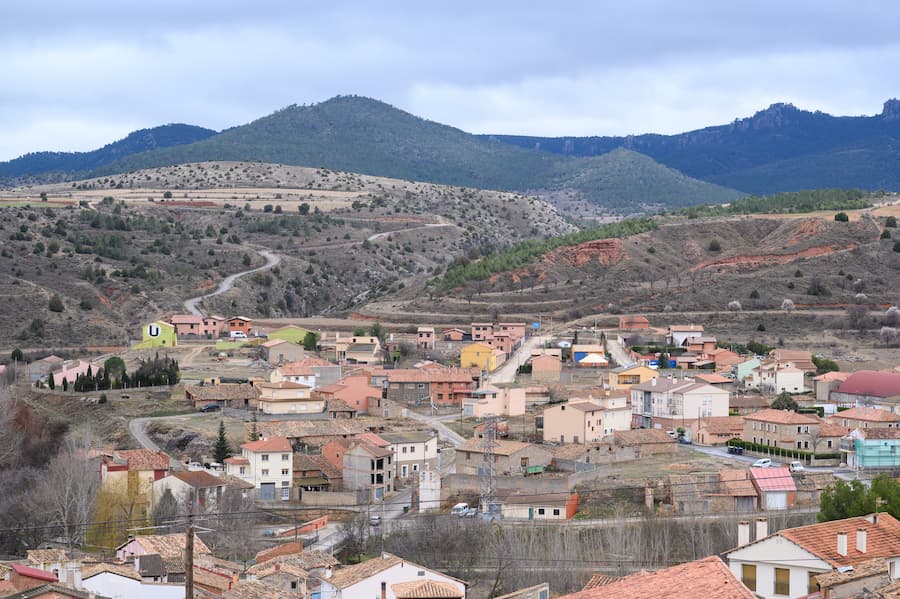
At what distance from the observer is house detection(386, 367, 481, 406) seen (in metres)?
60.5

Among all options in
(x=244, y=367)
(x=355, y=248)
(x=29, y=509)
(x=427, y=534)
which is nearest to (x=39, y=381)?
(x=244, y=367)

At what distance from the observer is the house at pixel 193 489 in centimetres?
4039

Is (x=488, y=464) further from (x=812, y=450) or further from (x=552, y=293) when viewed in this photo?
(x=552, y=293)

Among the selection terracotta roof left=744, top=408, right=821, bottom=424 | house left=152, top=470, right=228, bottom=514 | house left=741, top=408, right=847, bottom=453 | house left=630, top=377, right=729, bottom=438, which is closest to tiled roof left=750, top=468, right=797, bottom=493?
house left=741, top=408, right=847, bottom=453

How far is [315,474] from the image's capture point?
46500mm

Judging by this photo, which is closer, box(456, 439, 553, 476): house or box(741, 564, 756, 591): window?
box(741, 564, 756, 591): window

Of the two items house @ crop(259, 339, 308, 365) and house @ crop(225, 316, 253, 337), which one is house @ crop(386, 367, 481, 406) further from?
house @ crop(225, 316, 253, 337)

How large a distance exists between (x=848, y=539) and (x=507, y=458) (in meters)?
25.0

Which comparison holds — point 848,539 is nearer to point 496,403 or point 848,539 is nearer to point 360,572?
point 360,572

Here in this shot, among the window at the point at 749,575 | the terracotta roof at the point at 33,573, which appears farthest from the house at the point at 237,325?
the window at the point at 749,575

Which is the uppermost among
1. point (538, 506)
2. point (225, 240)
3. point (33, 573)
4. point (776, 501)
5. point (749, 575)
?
point (225, 240)

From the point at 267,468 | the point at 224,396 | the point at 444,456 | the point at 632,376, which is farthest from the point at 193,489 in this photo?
the point at 632,376

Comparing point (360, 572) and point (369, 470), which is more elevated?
point (360, 572)

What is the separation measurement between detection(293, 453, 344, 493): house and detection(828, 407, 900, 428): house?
17.2 m
